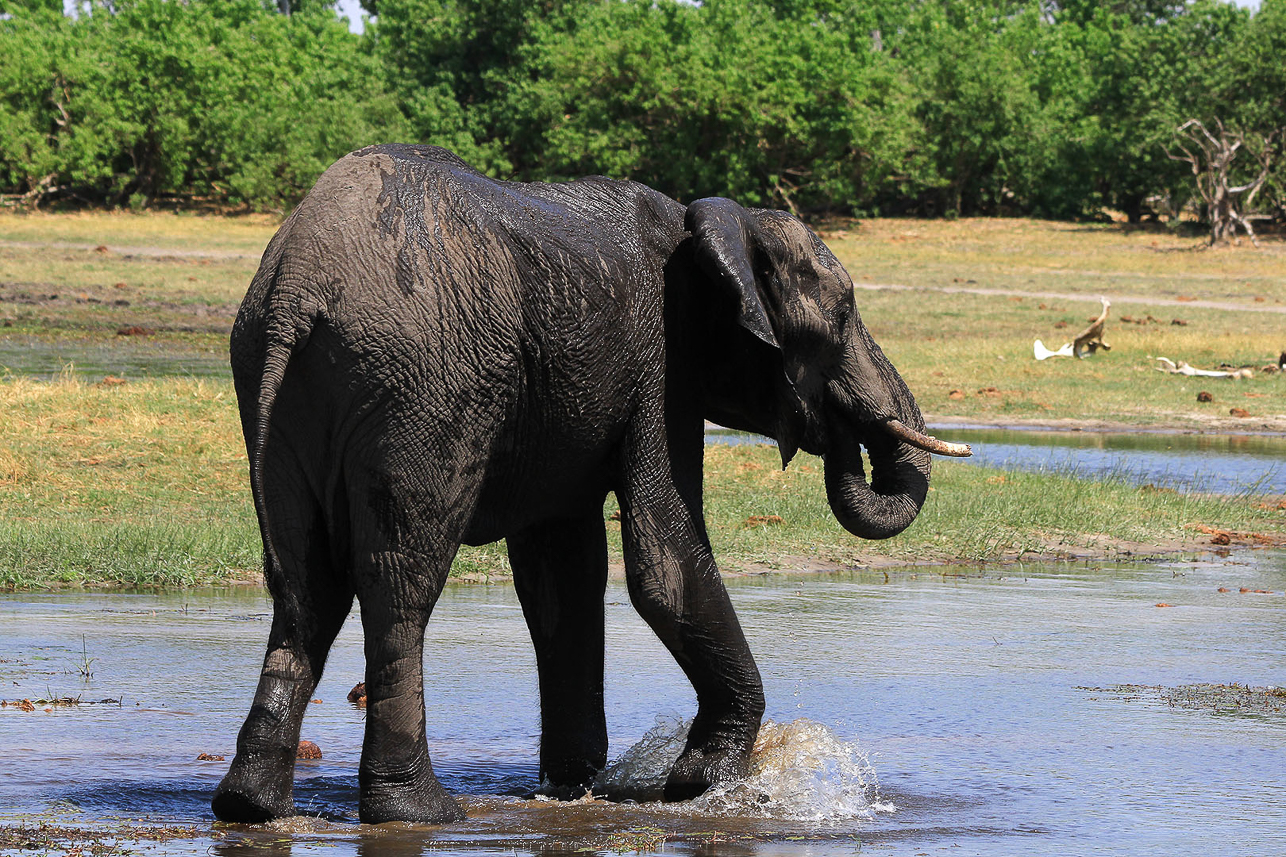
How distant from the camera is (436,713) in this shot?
6391 millimetres

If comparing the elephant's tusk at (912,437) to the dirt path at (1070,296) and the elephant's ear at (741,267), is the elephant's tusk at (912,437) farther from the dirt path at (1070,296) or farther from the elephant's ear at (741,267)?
the dirt path at (1070,296)

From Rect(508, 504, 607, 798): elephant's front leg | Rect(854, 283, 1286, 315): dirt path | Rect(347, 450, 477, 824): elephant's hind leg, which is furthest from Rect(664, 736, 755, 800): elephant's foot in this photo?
Rect(854, 283, 1286, 315): dirt path

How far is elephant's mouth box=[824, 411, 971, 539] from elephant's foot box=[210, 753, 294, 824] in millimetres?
1853

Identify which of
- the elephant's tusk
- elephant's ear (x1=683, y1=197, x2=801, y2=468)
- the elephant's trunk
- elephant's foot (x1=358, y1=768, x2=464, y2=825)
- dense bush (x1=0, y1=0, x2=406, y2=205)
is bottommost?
elephant's foot (x1=358, y1=768, x2=464, y2=825)

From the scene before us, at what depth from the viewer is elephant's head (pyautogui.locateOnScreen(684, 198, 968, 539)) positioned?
5.33 m

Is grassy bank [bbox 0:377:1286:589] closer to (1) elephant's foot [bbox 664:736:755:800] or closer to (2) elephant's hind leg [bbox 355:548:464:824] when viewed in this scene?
(1) elephant's foot [bbox 664:736:755:800]

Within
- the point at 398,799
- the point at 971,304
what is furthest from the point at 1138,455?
the point at 971,304

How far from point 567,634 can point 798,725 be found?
78 centimetres

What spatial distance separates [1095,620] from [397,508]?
474cm

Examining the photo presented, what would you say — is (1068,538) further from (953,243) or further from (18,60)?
(18,60)

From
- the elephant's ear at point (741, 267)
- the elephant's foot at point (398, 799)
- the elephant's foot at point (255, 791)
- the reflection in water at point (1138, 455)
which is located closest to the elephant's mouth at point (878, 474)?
the elephant's ear at point (741, 267)

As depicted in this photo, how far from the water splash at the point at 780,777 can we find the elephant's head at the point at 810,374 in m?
→ 0.69

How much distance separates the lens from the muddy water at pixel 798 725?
4.95 metres

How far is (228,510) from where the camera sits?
33.9 ft
